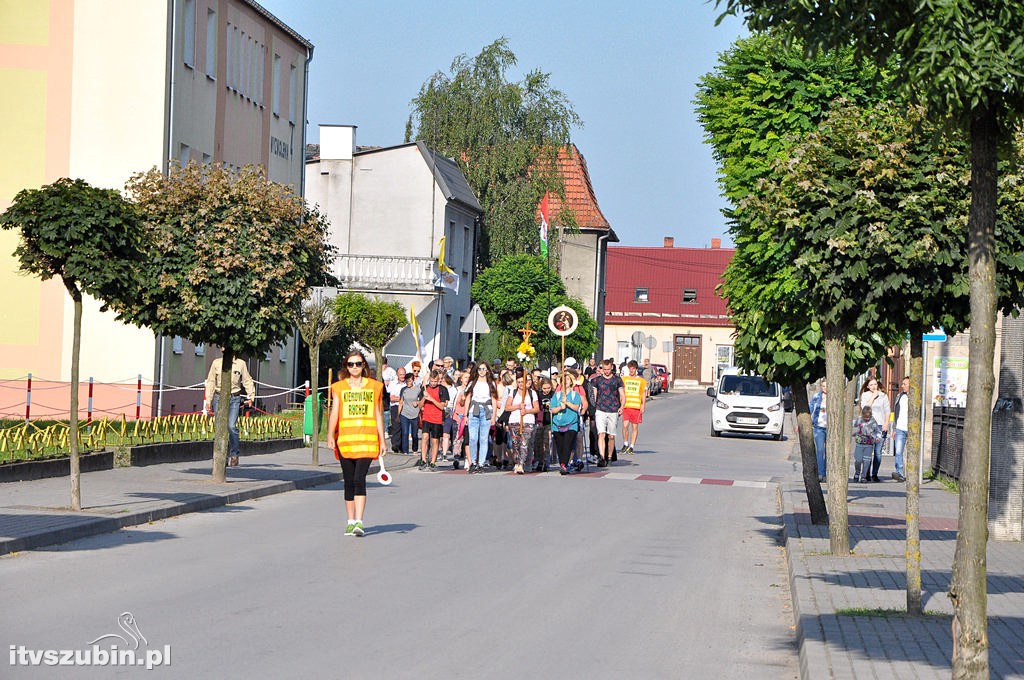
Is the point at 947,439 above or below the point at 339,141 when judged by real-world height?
below

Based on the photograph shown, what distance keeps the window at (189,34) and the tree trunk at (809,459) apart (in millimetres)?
22038

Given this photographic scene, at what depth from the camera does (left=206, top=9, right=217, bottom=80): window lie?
117 ft

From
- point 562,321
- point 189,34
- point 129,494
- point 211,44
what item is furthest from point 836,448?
point 211,44

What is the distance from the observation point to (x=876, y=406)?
25969 millimetres

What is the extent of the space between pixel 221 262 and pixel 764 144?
737 centimetres

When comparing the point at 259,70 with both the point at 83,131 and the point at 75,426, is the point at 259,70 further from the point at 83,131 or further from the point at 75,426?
the point at 75,426

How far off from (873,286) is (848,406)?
10.7m

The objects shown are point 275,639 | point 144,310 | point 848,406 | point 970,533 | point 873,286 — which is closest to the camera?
point 970,533

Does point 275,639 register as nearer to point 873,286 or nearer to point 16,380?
point 873,286

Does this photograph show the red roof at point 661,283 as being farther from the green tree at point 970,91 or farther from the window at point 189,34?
the green tree at point 970,91

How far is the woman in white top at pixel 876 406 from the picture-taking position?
84.2 feet

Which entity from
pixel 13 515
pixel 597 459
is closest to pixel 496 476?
pixel 597 459

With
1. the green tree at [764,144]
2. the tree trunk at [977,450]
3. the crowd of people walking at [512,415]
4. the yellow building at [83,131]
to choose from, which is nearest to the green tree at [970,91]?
the tree trunk at [977,450]

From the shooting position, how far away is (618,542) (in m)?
15.2
